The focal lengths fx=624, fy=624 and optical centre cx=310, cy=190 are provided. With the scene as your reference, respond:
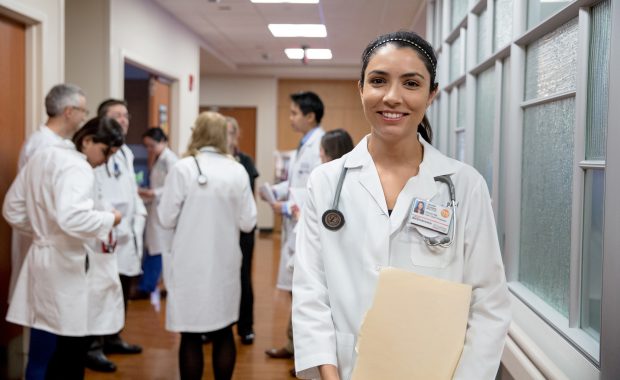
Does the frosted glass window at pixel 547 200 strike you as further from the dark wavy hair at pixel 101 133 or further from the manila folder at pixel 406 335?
the dark wavy hair at pixel 101 133

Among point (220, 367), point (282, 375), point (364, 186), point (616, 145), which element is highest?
point (616, 145)

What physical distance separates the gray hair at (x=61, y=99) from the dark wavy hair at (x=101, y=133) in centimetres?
34

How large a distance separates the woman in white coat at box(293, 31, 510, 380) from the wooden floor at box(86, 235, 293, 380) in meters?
2.54

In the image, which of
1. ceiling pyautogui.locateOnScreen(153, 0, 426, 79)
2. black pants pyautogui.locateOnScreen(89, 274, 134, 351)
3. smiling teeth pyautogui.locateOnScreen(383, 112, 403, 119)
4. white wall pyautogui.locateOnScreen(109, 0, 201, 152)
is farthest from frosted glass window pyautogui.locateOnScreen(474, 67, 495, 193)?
white wall pyautogui.locateOnScreen(109, 0, 201, 152)

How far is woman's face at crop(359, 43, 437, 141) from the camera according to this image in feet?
4.60

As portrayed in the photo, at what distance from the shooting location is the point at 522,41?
90.6 inches

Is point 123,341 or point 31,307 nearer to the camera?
point 31,307

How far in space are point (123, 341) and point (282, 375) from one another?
1231 millimetres

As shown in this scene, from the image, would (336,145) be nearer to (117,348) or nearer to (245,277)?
(245,277)

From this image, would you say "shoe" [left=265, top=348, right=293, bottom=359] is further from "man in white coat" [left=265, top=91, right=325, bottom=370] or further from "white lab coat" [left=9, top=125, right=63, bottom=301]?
"white lab coat" [left=9, top=125, right=63, bottom=301]

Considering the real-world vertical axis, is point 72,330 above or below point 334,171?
below

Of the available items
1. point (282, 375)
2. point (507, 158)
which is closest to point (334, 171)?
point (507, 158)

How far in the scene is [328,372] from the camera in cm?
139

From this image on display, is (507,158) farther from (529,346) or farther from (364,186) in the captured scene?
(364,186)
